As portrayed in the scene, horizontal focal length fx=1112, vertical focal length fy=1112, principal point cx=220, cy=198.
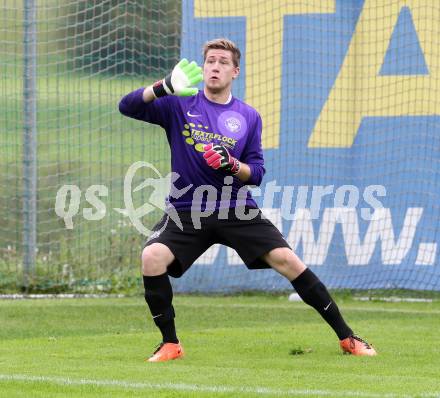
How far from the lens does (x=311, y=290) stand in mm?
7363

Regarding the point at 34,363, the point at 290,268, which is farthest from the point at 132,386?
the point at 290,268

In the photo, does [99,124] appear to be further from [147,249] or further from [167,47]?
[147,249]

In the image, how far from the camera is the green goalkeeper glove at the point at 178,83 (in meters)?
7.05

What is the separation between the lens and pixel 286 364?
6836 millimetres

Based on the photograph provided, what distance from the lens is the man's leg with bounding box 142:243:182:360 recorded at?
715cm

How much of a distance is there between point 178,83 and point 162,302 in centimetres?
142

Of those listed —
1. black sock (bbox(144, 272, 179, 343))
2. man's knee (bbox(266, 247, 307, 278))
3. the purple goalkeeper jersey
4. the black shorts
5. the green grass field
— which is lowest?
the green grass field

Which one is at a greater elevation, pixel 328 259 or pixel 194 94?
pixel 194 94

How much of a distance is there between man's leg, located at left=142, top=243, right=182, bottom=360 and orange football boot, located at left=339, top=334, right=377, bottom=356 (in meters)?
1.09

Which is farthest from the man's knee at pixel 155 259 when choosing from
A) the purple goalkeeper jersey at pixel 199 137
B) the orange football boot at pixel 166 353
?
the orange football boot at pixel 166 353

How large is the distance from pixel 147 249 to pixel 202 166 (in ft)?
2.14

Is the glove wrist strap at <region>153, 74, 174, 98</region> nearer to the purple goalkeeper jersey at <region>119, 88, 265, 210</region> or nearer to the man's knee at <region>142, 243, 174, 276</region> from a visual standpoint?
the purple goalkeeper jersey at <region>119, 88, 265, 210</region>
